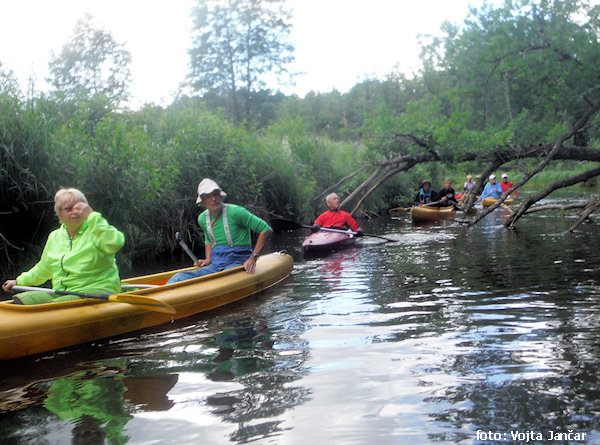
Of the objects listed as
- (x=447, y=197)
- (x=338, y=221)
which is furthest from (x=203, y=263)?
(x=447, y=197)

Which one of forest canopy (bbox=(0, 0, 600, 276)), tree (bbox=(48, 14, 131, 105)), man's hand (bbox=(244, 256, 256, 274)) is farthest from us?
tree (bbox=(48, 14, 131, 105))

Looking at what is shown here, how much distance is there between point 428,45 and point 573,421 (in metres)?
53.2

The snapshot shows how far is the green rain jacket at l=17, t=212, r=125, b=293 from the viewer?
14.4ft

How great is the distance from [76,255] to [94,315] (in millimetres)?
504

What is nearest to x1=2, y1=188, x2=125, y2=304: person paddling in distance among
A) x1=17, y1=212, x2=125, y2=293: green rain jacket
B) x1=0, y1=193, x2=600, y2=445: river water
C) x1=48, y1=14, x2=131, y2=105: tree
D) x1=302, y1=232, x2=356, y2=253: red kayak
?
x1=17, y1=212, x2=125, y2=293: green rain jacket

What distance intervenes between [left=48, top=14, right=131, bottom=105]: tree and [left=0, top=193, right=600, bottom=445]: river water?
26.7m

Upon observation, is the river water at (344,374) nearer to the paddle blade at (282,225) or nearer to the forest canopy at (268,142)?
the forest canopy at (268,142)

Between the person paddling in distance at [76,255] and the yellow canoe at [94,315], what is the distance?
0.18m

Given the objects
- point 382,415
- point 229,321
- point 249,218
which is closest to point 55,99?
point 249,218

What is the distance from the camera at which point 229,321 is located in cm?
531

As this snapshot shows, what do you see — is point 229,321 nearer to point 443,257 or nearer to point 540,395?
point 540,395

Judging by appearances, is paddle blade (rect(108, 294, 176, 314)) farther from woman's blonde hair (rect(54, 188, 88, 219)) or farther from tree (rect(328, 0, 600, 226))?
tree (rect(328, 0, 600, 226))

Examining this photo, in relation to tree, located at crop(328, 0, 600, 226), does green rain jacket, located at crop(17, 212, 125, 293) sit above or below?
below

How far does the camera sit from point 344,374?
11.6 ft
